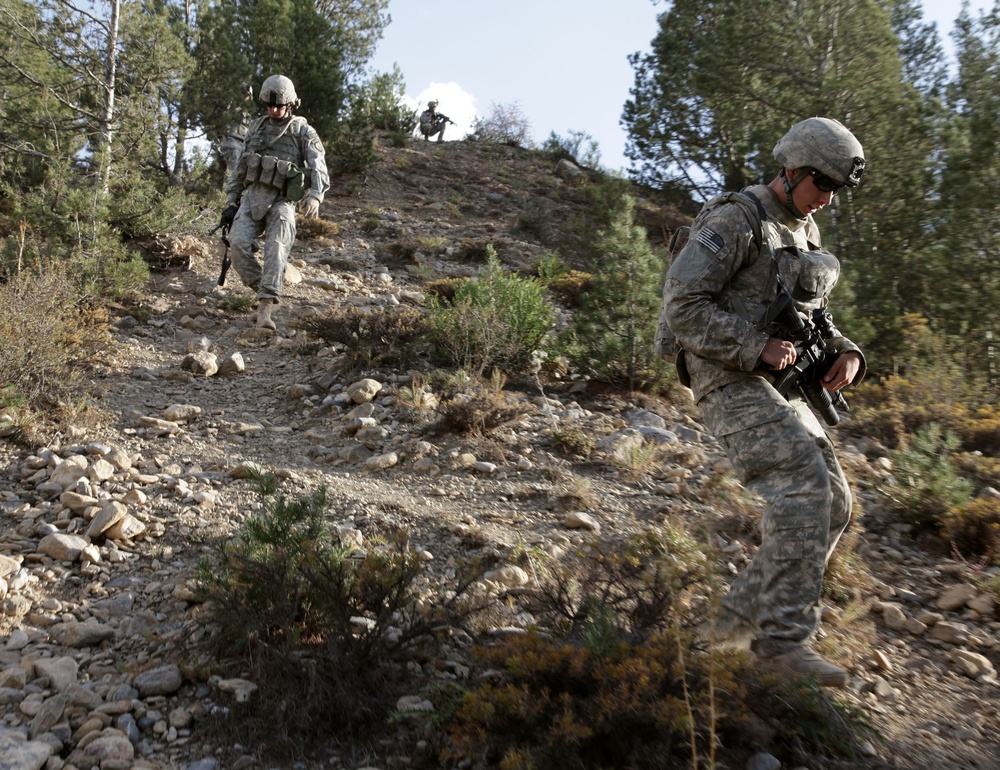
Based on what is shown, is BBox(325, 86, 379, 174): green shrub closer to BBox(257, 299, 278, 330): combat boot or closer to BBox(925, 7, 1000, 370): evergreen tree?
BBox(257, 299, 278, 330): combat boot

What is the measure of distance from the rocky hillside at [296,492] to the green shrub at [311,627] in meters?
0.10

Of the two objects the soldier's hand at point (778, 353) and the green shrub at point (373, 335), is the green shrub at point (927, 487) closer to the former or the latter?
the soldier's hand at point (778, 353)

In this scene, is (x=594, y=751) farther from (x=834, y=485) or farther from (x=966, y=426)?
(x=966, y=426)

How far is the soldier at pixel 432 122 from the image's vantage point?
22.6m

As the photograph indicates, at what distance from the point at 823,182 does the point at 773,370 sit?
68cm

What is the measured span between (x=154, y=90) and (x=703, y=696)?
7883 mm

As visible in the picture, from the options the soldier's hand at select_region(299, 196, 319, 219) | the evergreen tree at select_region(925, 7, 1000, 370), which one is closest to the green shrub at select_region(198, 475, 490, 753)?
the soldier's hand at select_region(299, 196, 319, 219)

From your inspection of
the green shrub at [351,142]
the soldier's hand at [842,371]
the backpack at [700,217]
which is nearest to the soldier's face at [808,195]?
the backpack at [700,217]

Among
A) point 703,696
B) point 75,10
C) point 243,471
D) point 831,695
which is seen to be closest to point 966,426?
point 831,695

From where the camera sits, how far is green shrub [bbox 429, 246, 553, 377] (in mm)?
5695

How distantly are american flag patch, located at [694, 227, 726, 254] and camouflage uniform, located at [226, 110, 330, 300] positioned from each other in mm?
4710

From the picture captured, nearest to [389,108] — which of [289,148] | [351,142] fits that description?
[351,142]

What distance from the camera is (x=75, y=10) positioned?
7.53 meters

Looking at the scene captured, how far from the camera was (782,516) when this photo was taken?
2.48 meters
